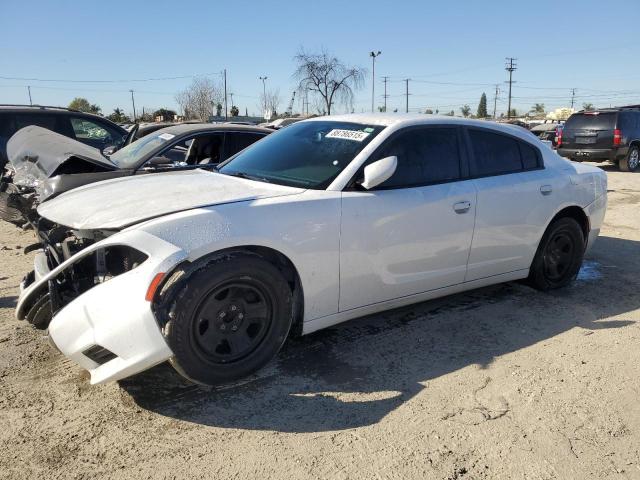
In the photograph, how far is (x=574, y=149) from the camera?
15.7m

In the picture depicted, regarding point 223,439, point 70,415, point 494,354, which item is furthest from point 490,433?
point 70,415

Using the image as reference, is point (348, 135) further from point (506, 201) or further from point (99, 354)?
point (99, 354)

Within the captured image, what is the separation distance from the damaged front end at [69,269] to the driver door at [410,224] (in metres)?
1.32

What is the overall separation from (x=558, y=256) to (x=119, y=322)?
12.8ft

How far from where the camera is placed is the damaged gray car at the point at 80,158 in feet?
15.3

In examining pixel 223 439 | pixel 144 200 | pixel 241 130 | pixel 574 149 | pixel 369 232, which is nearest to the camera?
pixel 223 439

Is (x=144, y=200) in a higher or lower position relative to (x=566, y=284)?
higher

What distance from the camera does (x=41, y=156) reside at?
4906mm

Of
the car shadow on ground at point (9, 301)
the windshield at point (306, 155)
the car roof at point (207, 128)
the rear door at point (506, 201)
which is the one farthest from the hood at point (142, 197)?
the car roof at point (207, 128)

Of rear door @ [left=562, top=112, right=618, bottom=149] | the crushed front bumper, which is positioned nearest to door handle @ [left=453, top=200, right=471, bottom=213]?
the crushed front bumper

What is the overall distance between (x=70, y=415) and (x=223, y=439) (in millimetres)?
845

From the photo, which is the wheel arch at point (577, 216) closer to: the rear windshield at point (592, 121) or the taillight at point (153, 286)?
the taillight at point (153, 286)

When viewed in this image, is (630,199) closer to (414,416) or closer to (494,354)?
(494,354)

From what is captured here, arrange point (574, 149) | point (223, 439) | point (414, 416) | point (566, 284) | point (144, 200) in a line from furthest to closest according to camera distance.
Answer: point (574, 149), point (566, 284), point (144, 200), point (414, 416), point (223, 439)
